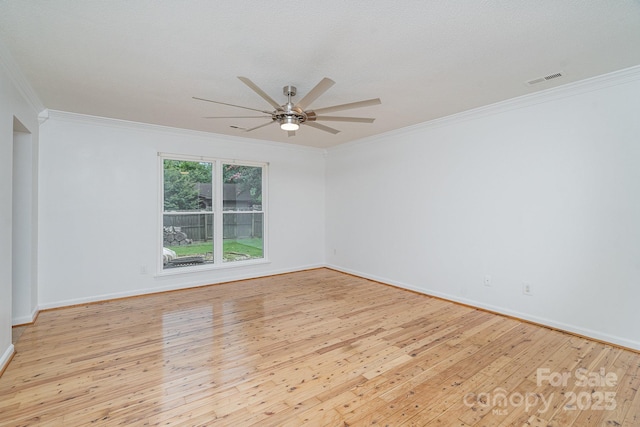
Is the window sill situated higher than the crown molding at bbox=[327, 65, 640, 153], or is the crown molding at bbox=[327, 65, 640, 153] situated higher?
the crown molding at bbox=[327, 65, 640, 153]

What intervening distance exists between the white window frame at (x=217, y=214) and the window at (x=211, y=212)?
2 centimetres

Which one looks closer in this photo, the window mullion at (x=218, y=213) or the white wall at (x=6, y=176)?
the white wall at (x=6, y=176)

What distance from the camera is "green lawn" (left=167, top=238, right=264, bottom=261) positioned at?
495cm

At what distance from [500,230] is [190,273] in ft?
15.2

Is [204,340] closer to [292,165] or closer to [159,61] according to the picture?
[159,61]

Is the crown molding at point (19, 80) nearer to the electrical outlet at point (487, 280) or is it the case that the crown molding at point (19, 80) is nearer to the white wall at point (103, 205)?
the white wall at point (103, 205)

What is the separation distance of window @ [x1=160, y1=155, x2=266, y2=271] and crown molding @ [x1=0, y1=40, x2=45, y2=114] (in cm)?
153

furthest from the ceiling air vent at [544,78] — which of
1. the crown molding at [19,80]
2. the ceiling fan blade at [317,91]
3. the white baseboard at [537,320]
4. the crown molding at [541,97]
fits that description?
the crown molding at [19,80]

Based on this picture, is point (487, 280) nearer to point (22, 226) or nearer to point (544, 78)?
point (544, 78)

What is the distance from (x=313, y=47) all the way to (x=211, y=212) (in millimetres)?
3619

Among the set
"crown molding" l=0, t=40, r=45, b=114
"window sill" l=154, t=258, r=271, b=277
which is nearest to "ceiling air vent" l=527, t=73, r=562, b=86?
"crown molding" l=0, t=40, r=45, b=114

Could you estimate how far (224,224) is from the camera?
531 centimetres

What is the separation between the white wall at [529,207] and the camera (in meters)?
2.83

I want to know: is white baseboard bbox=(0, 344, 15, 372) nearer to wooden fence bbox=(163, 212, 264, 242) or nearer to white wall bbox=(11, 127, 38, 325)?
white wall bbox=(11, 127, 38, 325)
